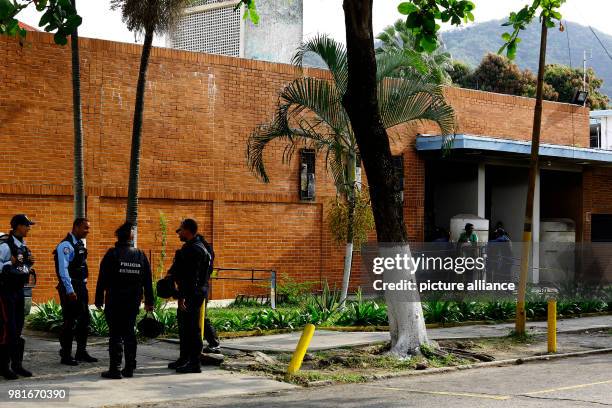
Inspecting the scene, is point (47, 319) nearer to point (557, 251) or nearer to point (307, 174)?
point (307, 174)

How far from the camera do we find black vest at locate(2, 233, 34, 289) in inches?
450

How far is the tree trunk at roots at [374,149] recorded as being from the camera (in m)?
13.7

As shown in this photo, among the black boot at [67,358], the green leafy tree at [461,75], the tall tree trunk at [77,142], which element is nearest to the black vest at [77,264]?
the black boot at [67,358]

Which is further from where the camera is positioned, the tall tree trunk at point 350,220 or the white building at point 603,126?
the white building at point 603,126

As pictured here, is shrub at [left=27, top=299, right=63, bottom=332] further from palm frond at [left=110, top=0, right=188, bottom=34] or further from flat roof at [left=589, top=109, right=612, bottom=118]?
flat roof at [left=589, top=109, right=612, bottom=118]

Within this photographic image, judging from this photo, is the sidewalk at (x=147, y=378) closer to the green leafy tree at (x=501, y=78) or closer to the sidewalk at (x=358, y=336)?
the sidewalk at (x=358, y=336)

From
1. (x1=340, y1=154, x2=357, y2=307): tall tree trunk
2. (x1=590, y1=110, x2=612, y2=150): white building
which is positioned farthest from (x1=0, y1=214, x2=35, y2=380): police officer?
(x1=590, y1=110, x2=612, y2=150): white building

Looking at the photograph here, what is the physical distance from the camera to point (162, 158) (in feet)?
74.0

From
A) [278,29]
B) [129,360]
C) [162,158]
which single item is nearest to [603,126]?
[278,29]

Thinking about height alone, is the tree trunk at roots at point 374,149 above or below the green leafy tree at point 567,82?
below

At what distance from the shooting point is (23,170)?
2052 cm

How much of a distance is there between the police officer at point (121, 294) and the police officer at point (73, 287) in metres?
0.68

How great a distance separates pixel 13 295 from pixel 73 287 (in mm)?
1162

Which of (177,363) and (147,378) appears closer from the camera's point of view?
(147,378)
